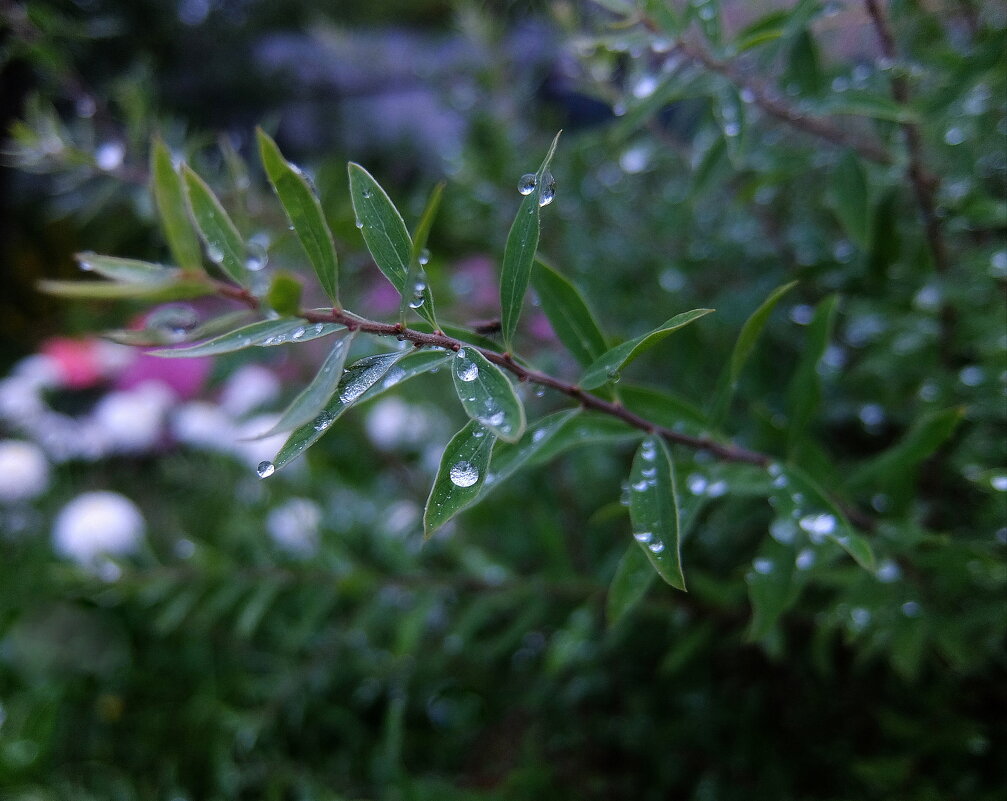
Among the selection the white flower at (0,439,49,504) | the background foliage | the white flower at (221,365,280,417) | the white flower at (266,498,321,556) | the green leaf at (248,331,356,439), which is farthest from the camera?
the white flower at (221,365,280,417)

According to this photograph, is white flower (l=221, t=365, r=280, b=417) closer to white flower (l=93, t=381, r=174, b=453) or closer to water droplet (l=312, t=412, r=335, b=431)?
white flower (l=93, t=381, r=174, b=453)

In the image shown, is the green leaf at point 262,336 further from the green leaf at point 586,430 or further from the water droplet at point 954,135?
the water droplet at point 954,135

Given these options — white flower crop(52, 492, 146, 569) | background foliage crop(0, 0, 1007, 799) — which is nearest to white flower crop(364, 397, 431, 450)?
background foliage crop(0, 0, 1007, 799)

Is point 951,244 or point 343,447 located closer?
point 951,244

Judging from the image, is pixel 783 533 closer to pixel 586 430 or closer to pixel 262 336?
pixel 586 430

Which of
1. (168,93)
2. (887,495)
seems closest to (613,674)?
(887,495)

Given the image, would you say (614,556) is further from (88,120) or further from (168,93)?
(168,93)

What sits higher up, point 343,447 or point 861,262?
point 861,262
